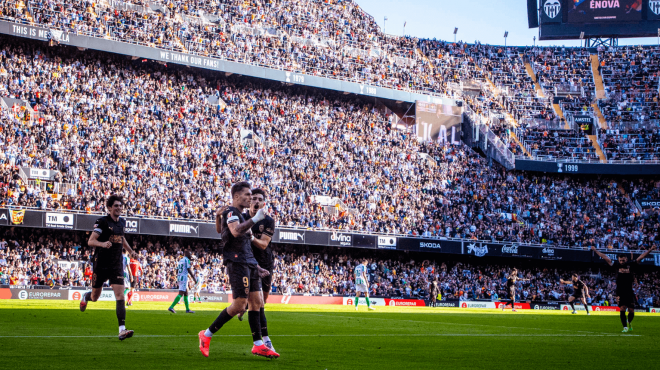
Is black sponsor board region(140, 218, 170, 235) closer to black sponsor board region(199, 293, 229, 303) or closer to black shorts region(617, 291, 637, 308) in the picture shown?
black sponsor board region(199, 293, 229, 303)

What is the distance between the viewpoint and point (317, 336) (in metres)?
14.8

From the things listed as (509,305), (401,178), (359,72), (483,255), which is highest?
(359,72)

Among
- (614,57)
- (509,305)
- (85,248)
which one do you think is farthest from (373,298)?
(614,57)

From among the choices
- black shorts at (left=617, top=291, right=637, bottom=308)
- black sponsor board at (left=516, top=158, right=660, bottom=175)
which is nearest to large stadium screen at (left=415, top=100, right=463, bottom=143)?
black sponsor board at (left=516, top=158, right=660, bottom=175)

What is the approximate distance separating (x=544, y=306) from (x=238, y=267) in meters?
41.4

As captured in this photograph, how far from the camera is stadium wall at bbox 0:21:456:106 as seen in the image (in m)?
40.8

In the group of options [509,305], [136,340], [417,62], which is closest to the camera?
[136,340]

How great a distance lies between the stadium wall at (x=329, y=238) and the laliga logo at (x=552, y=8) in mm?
24488

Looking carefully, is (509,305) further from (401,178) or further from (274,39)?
(274,39)

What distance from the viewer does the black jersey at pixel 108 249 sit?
12.5m

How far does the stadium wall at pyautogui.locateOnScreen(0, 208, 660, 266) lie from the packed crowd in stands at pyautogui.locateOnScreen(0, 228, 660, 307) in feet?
5.19

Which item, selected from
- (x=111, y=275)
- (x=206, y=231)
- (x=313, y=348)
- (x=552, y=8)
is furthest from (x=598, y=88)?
(x=111, y=275)

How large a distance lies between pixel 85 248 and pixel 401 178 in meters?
22.5

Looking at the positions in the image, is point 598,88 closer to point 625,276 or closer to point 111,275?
point 625,276
